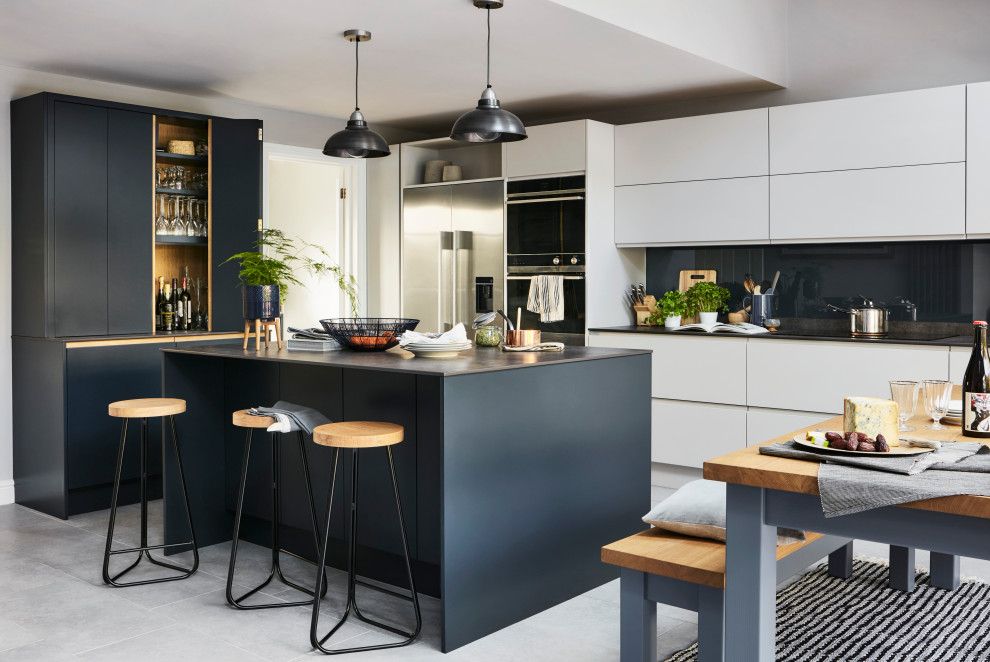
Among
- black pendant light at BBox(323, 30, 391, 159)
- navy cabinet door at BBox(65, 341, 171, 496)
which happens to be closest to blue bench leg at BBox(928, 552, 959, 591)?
black pendant light at BBox(323, 30, 391, 159)

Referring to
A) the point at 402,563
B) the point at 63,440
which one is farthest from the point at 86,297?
the point at 402,563

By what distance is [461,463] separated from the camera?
285cm

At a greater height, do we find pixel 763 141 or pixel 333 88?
pixel 333 88

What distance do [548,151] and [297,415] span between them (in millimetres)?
3115

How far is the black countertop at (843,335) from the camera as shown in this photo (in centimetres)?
438

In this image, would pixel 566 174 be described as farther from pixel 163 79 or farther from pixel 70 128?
pixel 70 128

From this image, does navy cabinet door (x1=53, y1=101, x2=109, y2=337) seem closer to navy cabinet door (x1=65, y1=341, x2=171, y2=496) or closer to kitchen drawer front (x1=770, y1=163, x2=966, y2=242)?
navy cabinet door (x1=65, y1=341, x2=171, y2=496)

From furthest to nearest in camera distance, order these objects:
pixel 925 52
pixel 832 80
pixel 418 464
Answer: pixel 832 80
pixel 925 52
pixel 418 464

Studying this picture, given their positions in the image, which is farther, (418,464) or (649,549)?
(418,464)

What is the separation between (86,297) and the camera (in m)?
4.72

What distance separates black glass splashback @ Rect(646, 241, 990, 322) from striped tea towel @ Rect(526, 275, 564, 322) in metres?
0.88

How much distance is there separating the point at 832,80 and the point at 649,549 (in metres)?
3.85

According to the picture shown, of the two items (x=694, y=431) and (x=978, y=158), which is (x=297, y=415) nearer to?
(x=694, y=431)

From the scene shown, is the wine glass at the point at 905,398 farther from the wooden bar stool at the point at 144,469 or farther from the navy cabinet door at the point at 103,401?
the navy cabinet door at the point at 103,401
